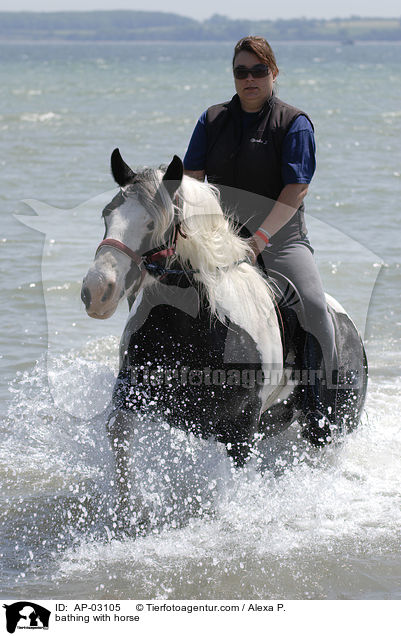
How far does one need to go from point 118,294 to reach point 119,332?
463 cm

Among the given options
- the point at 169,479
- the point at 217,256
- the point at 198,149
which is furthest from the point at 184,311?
the point at 169,479

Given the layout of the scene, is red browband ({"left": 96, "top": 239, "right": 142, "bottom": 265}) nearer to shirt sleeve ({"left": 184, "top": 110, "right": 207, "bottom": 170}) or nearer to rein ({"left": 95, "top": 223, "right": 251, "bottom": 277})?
rein ({"left": 95, "top": 223, "right": 251, "bottom": 277})

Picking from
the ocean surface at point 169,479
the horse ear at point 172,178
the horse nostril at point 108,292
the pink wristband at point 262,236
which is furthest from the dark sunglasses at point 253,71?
the horse nostril at point 108,292

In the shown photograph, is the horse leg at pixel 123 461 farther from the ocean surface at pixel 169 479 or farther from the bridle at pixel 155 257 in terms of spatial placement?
the bridle at pixel 155 257

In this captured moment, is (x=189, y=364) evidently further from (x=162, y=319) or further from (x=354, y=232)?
(x=354, y=232)

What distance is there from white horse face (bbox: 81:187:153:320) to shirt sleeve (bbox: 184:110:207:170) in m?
1.09

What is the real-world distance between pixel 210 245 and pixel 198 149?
92cm

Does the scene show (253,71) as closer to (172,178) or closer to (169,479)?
(172,178)

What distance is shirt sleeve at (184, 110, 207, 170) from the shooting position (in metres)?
4.63

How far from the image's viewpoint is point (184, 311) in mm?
3939

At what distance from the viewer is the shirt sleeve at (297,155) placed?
434 centimetres
